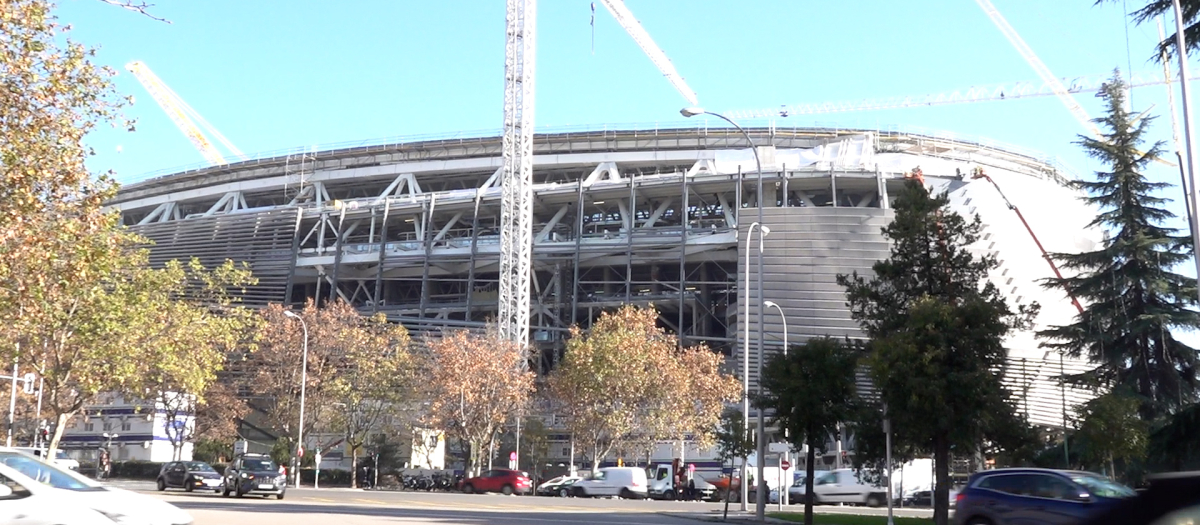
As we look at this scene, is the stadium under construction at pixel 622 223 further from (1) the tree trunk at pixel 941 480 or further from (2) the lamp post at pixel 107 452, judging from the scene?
(1) the tree trunk at pixel 941 480

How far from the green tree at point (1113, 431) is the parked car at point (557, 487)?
29950 millimetres

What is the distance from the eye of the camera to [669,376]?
58000 millimetres

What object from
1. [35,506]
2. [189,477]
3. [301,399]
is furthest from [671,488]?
[35,506]

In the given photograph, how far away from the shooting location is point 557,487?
55.1 metres

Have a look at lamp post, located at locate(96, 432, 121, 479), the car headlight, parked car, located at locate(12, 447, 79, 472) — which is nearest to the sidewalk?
parked car, located at locate(12, 447, 79, 472)

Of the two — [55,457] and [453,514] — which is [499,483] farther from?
[453,514]

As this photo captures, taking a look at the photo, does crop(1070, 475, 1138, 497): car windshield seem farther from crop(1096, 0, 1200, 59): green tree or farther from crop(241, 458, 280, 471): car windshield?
crop(241, 458, 280, 471): car windshield

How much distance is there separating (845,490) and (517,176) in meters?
39.8

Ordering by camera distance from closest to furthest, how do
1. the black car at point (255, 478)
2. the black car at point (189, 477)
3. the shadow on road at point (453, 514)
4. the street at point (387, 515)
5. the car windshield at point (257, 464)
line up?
the street at point (387, 515), the shadow on road at point (453, 514), the black car at point (255, 478), the car windshield at point (257, 464), the black car at point (189, 477)

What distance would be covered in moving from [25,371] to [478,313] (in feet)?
132

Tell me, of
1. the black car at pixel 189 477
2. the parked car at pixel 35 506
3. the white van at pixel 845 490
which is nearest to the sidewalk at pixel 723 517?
the white van at pixel 845 490

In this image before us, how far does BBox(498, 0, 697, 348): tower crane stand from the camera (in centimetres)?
7562

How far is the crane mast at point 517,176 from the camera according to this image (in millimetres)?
75625

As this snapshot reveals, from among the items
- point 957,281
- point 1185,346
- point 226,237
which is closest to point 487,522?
point 957,281
